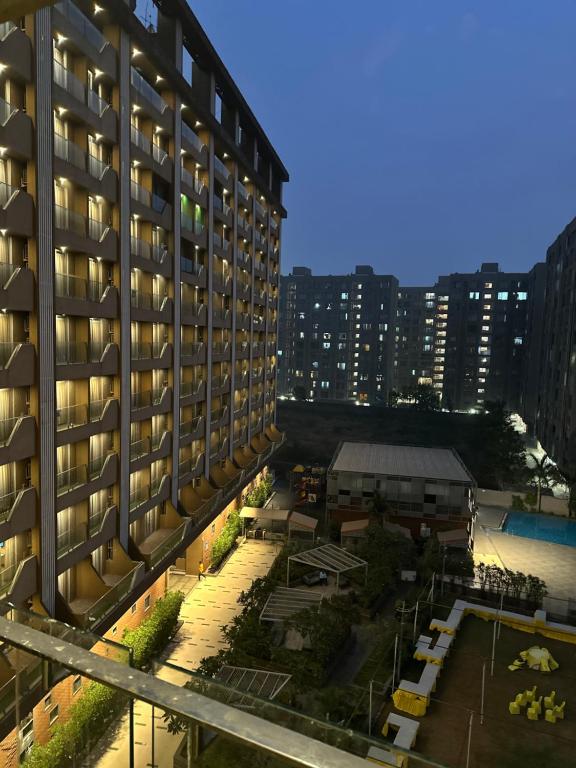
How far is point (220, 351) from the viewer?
45.1 meters

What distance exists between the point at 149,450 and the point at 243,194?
27463 millimetres

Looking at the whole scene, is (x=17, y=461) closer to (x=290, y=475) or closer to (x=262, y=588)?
(x=262, y=588)

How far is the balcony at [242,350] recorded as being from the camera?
1976 inches

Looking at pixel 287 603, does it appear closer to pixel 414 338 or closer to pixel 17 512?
pixel 17 512

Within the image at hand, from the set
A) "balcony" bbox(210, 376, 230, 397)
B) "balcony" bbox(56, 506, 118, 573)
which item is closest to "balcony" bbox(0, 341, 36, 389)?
"balcony" bbox(56, 506, 118, 573)

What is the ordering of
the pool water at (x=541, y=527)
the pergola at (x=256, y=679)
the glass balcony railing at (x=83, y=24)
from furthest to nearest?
the pool water at (x=541, y=527) → the pergola at (x=256, y=679) → the glass balcony railing at (x=83, y=24)

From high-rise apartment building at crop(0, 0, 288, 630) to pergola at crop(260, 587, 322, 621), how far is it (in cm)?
660

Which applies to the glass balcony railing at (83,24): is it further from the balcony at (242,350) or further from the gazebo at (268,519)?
the gazebo at (268,519)

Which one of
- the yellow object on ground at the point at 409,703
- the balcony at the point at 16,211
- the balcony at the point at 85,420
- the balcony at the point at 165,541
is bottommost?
the yellow object on ground at the point at 409,703

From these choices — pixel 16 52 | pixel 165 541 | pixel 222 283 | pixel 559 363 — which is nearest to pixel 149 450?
pixel 165 541

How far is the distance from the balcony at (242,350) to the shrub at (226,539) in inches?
557

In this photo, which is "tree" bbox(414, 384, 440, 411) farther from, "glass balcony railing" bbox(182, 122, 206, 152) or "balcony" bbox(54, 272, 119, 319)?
"balcony" bbox(54, 272, 119, 319)

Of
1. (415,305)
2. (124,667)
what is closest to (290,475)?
(124,667)

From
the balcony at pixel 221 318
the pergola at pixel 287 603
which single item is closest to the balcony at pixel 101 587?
the pergola at pixel 287 603
